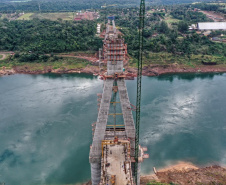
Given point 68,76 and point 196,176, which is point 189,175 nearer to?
point 196,176

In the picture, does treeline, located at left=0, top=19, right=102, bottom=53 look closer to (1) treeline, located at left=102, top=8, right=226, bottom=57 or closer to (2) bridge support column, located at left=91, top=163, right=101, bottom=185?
(1) treeline, located at left=102, top=8, right=226, bottom=57

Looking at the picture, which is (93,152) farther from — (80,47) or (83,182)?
(80,47)

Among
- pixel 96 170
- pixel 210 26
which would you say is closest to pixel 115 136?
pixel 96 170

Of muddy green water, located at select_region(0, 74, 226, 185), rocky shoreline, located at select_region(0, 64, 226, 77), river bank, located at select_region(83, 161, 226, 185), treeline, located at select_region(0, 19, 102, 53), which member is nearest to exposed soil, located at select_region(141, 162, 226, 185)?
river bank, located at select_region(83, 161, 226, 185)

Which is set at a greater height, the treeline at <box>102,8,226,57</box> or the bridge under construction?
the treeline at <box>102,8,226,57</box>

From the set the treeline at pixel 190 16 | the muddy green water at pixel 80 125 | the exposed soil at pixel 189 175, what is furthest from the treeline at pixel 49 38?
the exposed soil at pixel 189 175

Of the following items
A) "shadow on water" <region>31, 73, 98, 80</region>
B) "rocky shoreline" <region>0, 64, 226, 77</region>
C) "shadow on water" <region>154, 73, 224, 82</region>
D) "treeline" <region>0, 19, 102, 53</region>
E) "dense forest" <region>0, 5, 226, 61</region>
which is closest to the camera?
"shadow on water" <region>154, 73, 224, 82</region>
